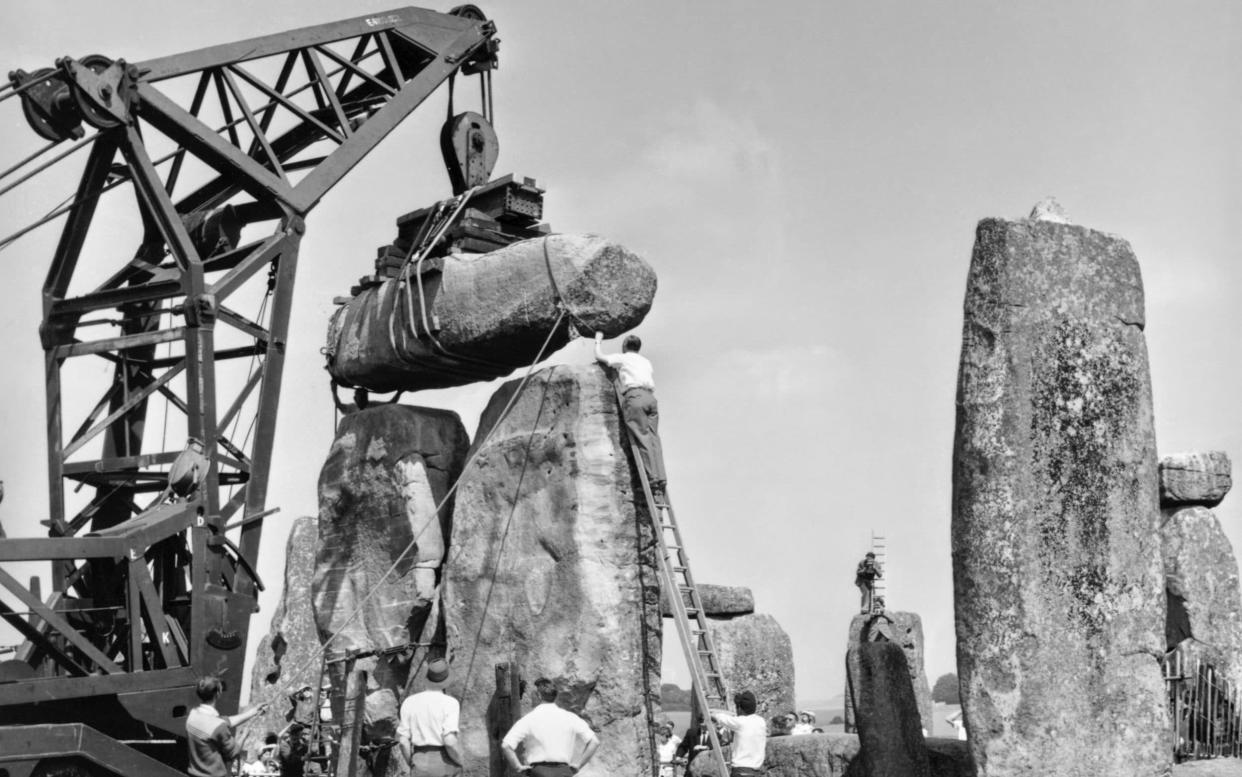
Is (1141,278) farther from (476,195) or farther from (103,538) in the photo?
(103,538)

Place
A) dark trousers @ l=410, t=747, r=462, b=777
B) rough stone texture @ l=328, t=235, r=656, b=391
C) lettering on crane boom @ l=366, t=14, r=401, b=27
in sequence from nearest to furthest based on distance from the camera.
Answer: dark trousers @ l=410, t=747, r=462, b=777, rough stone texture @ l=328, t=235, r=656, b=391, lettering on crane boom @ l=366, t=14, r=401, b=27

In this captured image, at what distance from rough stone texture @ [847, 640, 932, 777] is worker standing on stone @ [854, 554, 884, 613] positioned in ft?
15.4

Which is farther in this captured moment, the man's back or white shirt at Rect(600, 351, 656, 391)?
Answer: white shirt at Rect(600, 351, 656, 391)

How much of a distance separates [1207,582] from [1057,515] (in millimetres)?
5805

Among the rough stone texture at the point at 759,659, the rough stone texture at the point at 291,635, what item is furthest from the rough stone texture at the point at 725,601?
the rough stone texture at the point at 291,635

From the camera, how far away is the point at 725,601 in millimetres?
18391

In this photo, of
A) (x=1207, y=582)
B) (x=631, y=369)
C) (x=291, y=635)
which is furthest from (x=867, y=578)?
(x=291, y=635)

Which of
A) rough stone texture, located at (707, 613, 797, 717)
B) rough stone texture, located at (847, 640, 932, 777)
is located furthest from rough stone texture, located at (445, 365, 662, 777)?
rough stone texture, located at (707, 613, 797, 717)

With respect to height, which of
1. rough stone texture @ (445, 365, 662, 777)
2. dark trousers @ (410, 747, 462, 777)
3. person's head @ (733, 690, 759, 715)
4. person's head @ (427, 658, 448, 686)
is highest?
rough stone texture @ (445, 365, 662, 777)

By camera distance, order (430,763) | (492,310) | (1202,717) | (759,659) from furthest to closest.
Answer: (759,659), (492,310), (1202,717), (430,763)

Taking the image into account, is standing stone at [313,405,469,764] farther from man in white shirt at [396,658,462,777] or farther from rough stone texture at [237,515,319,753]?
rough stone texture at [237,515,319,753]

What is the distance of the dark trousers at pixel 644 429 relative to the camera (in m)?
11.8

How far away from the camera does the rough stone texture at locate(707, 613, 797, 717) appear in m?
18.0

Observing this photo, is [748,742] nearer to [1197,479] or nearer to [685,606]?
[685,606]
